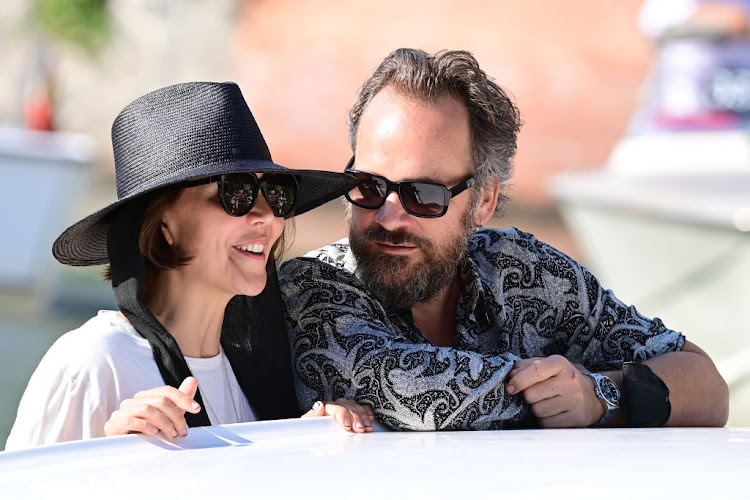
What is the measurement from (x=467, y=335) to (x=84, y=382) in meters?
0.96

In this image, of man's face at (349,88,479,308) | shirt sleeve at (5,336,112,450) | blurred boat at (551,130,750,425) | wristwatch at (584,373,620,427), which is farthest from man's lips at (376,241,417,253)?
blurred boat at (551,130,750,425)

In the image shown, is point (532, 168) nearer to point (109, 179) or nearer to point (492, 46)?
point (492, 46)

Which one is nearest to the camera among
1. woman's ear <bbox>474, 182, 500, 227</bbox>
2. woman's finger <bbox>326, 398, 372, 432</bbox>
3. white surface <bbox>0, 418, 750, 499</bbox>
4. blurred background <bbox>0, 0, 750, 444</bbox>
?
white surface <bbox>0, 418, 750, 499</bbox>

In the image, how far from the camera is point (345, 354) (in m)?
2.30

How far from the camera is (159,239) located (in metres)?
2.20

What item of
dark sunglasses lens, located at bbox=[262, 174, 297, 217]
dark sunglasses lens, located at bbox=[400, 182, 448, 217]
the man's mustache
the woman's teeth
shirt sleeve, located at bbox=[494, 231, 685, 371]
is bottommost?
shirt sleeve, located at bbox=[494, 231, 685, 371]

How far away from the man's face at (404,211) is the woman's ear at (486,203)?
64 mm

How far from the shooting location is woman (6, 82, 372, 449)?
2000 mm

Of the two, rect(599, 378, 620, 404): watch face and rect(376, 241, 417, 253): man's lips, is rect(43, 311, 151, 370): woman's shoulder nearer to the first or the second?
rect(376, 241, 417, 253): man's lips

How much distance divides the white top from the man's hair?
916mm

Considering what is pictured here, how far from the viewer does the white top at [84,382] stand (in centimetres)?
196

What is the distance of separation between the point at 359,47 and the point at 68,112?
5855 mm

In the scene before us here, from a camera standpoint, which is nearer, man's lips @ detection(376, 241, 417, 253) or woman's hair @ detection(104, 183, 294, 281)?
woman's hair @ detection(104, 183, 294, 281)

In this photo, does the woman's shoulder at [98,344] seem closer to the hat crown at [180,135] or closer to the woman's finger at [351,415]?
the hat crown at [180,135]
